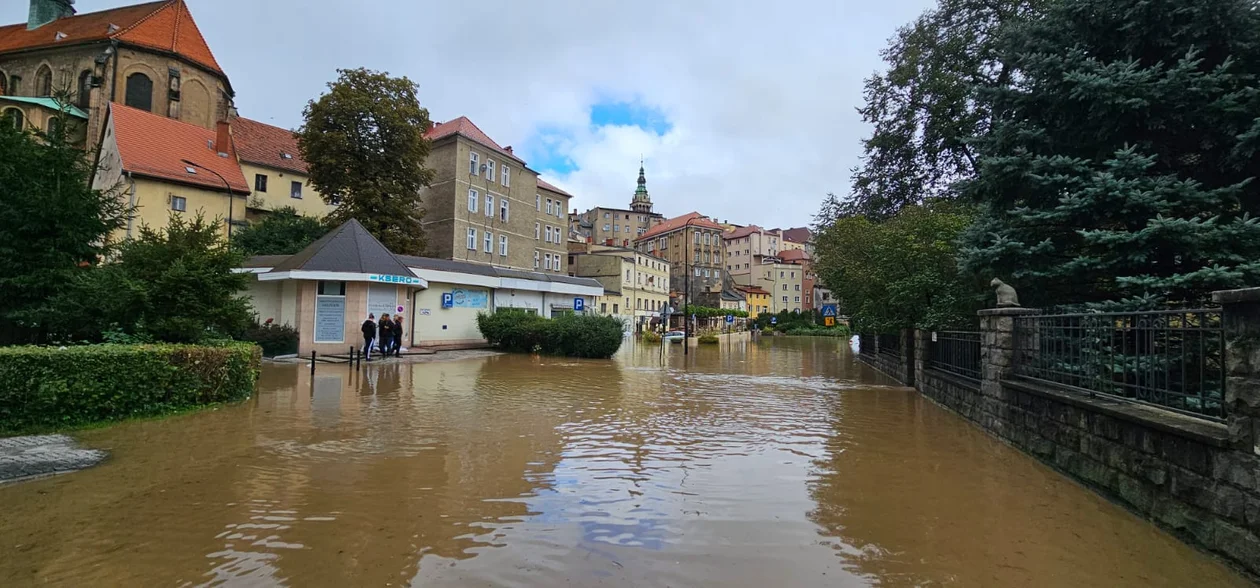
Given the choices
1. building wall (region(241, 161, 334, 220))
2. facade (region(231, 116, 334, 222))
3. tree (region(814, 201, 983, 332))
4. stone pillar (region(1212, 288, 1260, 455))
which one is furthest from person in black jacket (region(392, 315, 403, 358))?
facade (region(231, 116, 334, 222))

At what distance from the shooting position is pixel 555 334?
80.1 ft

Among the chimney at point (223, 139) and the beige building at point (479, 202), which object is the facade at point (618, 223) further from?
the chimney at point (223, 139)

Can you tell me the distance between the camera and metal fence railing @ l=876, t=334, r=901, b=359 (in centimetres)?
1905

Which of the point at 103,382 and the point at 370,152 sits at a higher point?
the point at 370,152

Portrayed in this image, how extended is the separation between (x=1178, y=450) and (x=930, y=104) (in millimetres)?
20707

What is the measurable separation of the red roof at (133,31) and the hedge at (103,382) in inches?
1810

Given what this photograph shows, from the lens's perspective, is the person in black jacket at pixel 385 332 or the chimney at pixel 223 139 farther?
the chimney at pixel 223 139

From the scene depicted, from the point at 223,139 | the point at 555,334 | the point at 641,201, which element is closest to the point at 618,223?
the point at 641,201

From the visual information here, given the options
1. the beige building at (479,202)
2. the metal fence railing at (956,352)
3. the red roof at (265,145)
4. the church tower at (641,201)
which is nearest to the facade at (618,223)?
the church tower at (641,201)

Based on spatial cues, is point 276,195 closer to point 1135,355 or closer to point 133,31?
point 133,31

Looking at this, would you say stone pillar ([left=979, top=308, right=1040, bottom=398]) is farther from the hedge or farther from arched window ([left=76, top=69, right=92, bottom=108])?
arched window ([left=76, top=69, right=92, bottom=108])

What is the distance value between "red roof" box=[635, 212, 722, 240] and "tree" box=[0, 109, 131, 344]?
3615 inches

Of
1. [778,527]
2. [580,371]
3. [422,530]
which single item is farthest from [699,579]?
[580,371]

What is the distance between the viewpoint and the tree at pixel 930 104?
20250 millimetres
